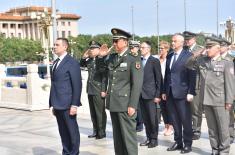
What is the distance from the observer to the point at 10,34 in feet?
400

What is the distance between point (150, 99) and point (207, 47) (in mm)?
1583

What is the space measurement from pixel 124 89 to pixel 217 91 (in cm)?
146

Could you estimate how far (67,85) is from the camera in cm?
635

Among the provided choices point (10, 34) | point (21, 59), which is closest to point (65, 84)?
point (21, 59)

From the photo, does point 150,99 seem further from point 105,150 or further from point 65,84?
point 65,84

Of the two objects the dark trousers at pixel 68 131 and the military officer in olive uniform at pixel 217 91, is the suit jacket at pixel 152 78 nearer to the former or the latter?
the military officer in olive uniform at pixel 217 91

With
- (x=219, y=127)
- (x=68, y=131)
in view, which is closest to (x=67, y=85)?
(x=68, y=131)

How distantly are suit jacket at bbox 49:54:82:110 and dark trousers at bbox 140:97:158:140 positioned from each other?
1628 millimetres

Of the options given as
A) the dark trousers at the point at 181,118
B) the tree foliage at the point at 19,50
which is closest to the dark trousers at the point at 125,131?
the dark trousers at the point at 181,118

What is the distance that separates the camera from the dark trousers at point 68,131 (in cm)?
643

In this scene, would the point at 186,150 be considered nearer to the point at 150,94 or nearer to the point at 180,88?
the point at 180,88

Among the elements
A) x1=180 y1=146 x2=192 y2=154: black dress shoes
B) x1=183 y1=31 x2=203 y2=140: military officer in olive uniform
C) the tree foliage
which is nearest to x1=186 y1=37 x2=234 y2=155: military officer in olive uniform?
x1=180 y1=146 x2=192 y2=154: black dress shoes

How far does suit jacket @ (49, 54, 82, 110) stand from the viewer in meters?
6.30

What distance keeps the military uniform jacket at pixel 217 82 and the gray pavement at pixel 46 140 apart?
98 cm
